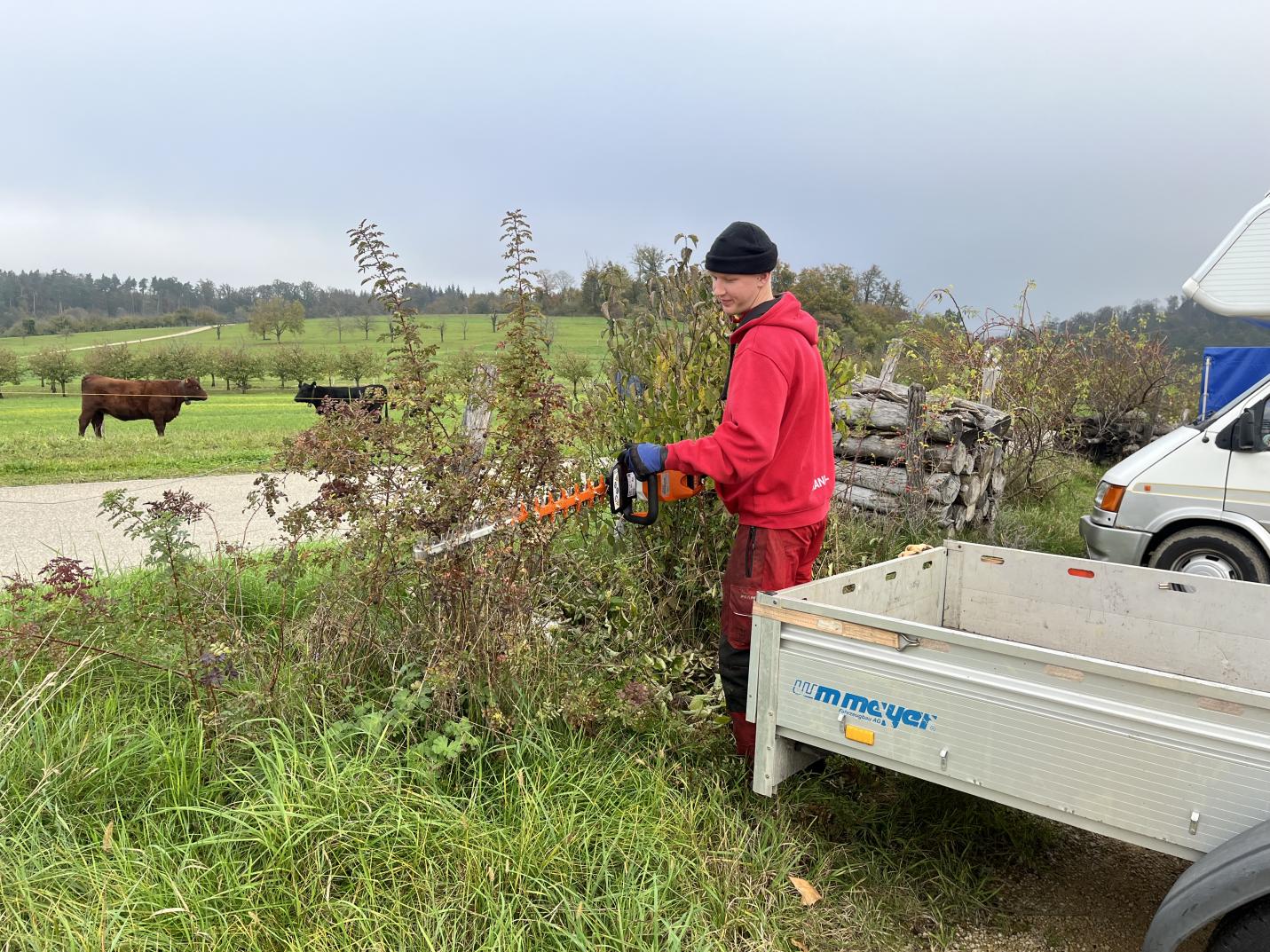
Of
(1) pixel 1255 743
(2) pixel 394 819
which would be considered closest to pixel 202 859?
(2) pixel 394 819

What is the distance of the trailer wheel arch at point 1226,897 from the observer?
198 cm

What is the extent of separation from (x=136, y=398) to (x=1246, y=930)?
24.8 m

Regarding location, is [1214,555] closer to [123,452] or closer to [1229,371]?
[1229,371]

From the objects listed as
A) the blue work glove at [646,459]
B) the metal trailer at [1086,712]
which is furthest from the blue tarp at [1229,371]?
the blue work glove at [646,459]

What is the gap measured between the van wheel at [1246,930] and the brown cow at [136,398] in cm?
2292

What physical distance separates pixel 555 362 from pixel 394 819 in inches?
87.9

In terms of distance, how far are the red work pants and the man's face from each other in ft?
3.08

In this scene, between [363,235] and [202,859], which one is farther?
[363,235]

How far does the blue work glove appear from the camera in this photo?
330cm

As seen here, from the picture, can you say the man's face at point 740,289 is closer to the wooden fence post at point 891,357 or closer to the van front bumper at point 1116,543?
the van front bumper at point 1116,543

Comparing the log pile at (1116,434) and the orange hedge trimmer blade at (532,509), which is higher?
the orange hedge trimmer blade at (532,509)

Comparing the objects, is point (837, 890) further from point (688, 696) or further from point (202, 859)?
point (202, 859)

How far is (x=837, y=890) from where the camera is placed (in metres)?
3.18

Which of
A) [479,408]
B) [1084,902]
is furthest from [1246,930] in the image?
[479,408]
